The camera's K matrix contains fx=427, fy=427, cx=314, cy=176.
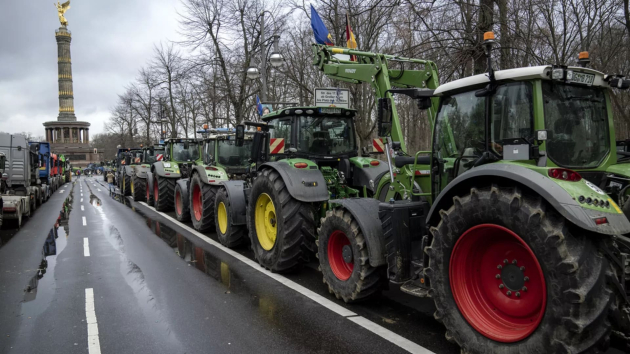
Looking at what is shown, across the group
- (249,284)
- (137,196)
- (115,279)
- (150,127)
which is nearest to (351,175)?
(249,284)

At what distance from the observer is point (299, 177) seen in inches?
253

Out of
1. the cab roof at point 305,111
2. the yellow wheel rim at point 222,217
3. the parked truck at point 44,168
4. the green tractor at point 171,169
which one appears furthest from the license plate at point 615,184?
the parked truck at point 44,168

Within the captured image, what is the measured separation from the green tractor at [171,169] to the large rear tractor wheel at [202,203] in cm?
196

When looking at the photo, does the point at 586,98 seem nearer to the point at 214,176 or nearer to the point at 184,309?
the point at 184,309

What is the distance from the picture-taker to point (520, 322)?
3.38m

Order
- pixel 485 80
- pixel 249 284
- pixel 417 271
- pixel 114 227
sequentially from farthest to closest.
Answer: pixel 114 227 → pixel 249 284 → pixel 417 271 → pixel 485 80

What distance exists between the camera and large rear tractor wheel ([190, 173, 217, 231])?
10.2m

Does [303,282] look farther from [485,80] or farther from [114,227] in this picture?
[114,227]

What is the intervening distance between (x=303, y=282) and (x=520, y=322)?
3436 mm

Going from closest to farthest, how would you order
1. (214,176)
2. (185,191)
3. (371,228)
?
(371,228), (214,176), (185,191)

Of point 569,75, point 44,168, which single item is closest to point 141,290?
point 569,75

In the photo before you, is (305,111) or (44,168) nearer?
(305,111)

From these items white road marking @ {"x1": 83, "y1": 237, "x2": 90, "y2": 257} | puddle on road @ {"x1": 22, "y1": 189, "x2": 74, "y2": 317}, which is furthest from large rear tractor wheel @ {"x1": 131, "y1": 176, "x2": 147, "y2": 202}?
white road marking @ {"x1": 83, "y1": 237, "x2": 90, "y2": 257}

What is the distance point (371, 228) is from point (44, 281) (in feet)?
17.1
